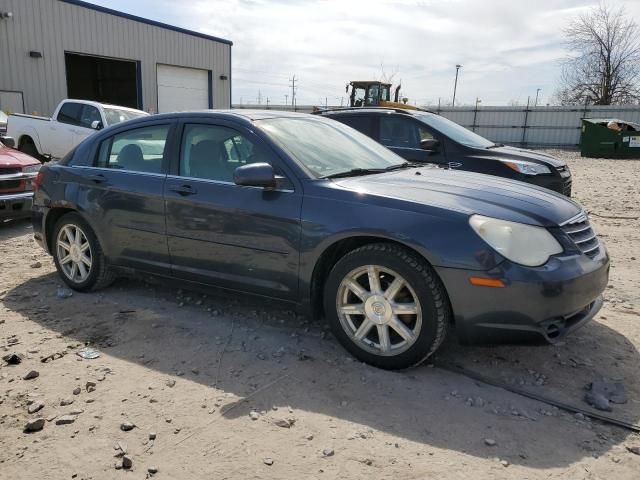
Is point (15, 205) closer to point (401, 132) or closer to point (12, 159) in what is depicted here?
point (12, 159)

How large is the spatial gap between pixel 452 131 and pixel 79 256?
17.5 ft

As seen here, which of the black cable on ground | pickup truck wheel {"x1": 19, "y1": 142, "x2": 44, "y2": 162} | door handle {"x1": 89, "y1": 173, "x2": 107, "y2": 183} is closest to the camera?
the black cable on ground

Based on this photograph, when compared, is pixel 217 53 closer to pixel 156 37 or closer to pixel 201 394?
pixel 156 37

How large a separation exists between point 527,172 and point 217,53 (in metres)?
21.5

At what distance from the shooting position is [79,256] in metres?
4.77

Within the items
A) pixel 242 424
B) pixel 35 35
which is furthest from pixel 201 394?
pixel 35 35

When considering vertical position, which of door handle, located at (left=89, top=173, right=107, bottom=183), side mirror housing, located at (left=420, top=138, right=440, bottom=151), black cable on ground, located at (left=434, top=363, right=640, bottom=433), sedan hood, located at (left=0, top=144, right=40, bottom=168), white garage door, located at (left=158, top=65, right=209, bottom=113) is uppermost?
white garage door, located at (left=158, top=65, right=209, bottom=113)

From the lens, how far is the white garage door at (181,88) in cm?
2345

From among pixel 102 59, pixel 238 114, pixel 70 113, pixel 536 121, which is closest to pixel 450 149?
pixel 238 114

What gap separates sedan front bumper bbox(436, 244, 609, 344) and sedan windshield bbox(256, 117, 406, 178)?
3.96 ft

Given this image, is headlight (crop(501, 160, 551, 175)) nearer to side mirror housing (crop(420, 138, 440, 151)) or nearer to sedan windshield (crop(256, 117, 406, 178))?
side mirror housing (crop(420, 138, 440, 151))

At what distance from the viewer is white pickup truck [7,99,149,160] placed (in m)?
11.8

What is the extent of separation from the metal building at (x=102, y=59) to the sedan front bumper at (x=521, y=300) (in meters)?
19.1

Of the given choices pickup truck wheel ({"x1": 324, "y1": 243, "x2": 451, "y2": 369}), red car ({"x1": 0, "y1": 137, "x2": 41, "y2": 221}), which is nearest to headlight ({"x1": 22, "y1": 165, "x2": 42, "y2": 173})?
red car ({"x1": 0, "y1": 137, "x2": 41, "y2": 221})
